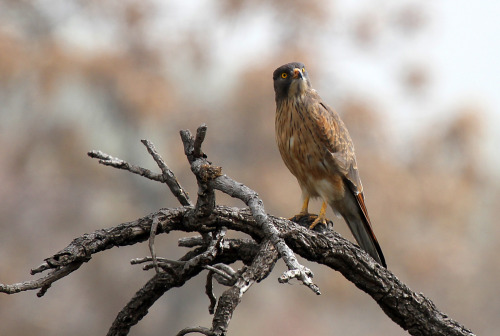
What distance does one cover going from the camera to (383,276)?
9.70 ft

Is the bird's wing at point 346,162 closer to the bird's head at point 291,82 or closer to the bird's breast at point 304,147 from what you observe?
the bird's breast at point 304,147

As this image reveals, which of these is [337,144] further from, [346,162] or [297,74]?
[297,74]

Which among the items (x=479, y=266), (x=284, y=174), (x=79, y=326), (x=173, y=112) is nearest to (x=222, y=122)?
(x=173, y=112)

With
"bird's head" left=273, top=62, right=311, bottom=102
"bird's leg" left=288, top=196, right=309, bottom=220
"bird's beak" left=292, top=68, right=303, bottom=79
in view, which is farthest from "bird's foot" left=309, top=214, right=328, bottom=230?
"bird's beak" left=292, top=68, right=303, bottom=79

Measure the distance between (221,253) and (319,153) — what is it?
3.88 feet

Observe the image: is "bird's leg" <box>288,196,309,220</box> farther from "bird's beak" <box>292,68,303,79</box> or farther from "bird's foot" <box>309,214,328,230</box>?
"bird's beak" <box>292,68,303,79</box>

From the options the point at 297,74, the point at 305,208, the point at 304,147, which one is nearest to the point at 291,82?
the point at 297,74

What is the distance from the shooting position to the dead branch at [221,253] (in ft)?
7.24

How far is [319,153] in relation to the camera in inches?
149

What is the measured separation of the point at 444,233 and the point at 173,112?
6.62 meters

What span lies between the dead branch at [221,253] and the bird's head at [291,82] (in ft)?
3.49

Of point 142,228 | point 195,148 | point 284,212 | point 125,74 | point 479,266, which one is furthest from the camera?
point 479,266

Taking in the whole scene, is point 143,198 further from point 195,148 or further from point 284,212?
point 195,148

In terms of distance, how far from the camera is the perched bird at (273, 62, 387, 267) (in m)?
3.80
